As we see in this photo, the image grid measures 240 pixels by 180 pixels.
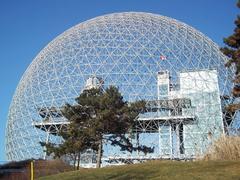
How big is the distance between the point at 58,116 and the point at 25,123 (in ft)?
14.8

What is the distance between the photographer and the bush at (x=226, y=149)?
17.3 metres

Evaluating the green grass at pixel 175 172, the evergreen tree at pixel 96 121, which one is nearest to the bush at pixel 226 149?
the green grass at pixel 175 172

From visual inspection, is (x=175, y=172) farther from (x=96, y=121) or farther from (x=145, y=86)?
(x=145, y=86)

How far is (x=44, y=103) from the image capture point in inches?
1827

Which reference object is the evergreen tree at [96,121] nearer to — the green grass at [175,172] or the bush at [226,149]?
the green grass at [175,172]

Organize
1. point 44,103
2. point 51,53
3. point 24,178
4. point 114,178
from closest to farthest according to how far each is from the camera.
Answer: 1. point 114,178
2. point 24,178
3. point 44,103
4. point 51,53

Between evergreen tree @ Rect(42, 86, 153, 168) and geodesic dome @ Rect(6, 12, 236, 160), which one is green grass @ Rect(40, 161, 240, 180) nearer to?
evergreen tree @ Rect(42, 86, 153, 168)

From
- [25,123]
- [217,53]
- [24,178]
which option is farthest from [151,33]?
[24,178]

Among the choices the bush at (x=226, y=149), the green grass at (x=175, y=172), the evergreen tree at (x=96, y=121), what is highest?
the evergreen tree at (x=96, y=121)

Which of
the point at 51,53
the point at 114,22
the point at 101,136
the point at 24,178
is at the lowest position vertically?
the point at 24,178

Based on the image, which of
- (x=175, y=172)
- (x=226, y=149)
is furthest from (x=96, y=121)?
(x=175, y=172)

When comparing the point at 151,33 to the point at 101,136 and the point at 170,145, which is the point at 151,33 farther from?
the point at 101,136

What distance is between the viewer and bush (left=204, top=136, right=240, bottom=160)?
17344 millimetres

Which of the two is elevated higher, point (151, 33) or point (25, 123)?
point (151, 33)
